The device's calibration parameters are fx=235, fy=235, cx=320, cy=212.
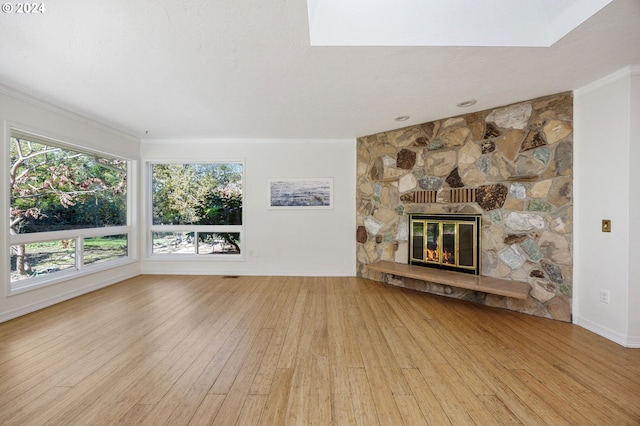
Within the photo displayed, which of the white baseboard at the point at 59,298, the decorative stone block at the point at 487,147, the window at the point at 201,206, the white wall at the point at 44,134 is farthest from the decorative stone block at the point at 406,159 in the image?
the white baseboard at the point at 59,298

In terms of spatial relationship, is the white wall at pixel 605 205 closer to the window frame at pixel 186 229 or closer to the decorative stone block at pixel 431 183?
the decorative stone block at pixel 431 183

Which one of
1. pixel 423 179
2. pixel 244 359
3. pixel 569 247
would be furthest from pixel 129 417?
pixel 569 247

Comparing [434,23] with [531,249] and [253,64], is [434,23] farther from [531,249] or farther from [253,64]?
[531,249]

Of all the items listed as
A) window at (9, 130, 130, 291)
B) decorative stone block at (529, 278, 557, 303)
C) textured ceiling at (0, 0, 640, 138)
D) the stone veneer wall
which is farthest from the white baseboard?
decorative stone block at (529, 278, 557, 303)

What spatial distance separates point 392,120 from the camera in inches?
133

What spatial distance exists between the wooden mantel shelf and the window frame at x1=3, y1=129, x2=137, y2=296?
4.21 meters

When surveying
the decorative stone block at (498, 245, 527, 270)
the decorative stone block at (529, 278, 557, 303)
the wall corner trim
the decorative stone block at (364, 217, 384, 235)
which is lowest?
the decorative stone block at (529, 278, 557, 303)

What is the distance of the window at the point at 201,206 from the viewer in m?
4.43

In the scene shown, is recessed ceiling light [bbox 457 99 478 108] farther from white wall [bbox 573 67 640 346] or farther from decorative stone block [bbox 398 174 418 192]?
decorative stone block [bbox 398 174 418 192]

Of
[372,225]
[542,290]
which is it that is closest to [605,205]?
[542,290]

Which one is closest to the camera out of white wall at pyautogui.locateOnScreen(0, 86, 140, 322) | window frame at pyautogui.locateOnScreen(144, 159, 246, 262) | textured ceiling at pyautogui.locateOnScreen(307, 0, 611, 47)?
textured ceiling at pyautogui.locateOnScreen(307, 0, 611, 47)

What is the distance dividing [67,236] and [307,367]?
3.72m

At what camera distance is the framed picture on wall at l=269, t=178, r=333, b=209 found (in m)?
4.27

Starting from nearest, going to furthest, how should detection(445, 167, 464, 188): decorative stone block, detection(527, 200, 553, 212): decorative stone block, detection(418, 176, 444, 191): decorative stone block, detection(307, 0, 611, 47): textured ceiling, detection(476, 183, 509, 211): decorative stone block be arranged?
detection(307, 0, 611, 47): textured ceiling → detection(527, 200, 553, 212): decorative stone block → detection(476, 183, 509, 211): decorative stone block → detection(445, 167, 464, 188): decorative stone block → detection(418, 176, 444, 191): decorative stone block
